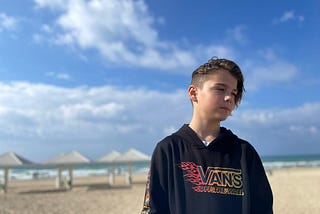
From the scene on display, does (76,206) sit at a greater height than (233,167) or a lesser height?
lesser

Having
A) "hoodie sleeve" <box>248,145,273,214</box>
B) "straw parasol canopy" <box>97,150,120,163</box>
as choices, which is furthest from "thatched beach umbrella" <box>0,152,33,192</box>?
"hoodie sleeve" <box>248,145,273,214</box>

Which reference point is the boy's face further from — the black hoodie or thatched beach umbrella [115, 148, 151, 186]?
thatched beach umbrella [115, 148, 151, 186]

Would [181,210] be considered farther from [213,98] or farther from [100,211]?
[100,211]

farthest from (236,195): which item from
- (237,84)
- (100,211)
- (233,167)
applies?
(100,211)

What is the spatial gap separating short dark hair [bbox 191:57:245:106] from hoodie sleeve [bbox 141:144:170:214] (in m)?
0.35

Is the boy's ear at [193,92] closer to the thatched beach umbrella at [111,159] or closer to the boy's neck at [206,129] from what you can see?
the boy's neck at [206,129]

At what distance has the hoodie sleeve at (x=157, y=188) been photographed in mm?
1277

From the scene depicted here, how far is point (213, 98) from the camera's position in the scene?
137 centimetres

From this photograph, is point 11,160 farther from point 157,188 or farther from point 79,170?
point 79,170

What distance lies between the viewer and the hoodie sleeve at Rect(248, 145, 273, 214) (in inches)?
51.1

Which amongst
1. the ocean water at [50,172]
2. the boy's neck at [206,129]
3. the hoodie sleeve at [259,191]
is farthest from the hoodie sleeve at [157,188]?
the ocean water at [50,172]

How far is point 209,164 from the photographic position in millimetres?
1314

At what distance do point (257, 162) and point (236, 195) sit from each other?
7.1 inches

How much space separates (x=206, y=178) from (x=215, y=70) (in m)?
0.46
